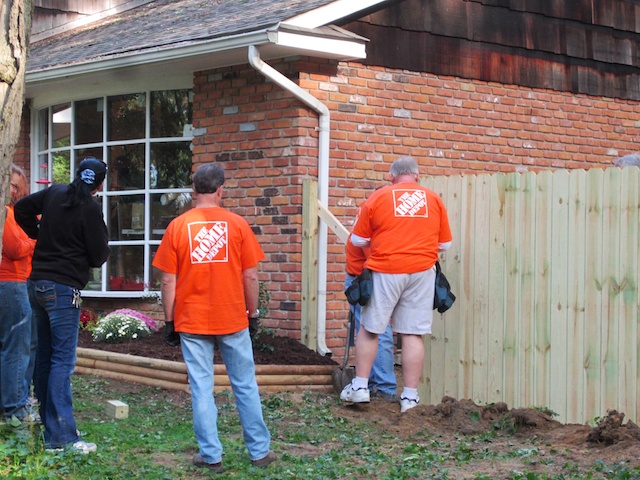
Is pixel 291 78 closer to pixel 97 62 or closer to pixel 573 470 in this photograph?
pixel 97 62

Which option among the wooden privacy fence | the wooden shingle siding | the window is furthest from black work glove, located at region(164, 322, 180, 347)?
the window

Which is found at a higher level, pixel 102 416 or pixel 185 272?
pixel 185 272

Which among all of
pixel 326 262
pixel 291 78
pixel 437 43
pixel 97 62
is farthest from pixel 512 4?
pixel 97 62

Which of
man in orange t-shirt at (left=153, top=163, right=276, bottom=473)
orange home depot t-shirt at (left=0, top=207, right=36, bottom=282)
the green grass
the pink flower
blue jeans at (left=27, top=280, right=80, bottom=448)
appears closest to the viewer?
the green grass

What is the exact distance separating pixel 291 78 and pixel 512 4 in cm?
302

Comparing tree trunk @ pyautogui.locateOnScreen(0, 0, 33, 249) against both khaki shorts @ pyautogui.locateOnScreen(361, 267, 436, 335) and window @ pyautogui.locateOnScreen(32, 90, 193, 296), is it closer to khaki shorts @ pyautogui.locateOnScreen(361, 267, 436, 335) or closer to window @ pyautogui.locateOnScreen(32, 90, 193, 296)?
khaki shorts @ pyautogui.locateOnScreen(361, 267, 436, 335)

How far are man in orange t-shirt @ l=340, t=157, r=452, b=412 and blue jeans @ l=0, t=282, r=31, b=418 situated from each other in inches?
92.4

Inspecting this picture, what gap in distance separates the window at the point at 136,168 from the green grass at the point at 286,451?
3371mm

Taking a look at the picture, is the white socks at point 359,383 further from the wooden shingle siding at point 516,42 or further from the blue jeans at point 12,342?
the wooden shingle siding at point 516,42

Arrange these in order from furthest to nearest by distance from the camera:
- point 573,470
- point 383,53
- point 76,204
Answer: point 383,53, point 76,204, point 573,470

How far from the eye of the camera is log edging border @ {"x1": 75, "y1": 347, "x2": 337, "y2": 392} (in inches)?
317

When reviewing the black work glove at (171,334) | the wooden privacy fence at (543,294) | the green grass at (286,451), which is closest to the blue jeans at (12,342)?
the green grass at (286,451)

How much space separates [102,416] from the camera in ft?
23.6

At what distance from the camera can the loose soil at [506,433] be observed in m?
5.61
